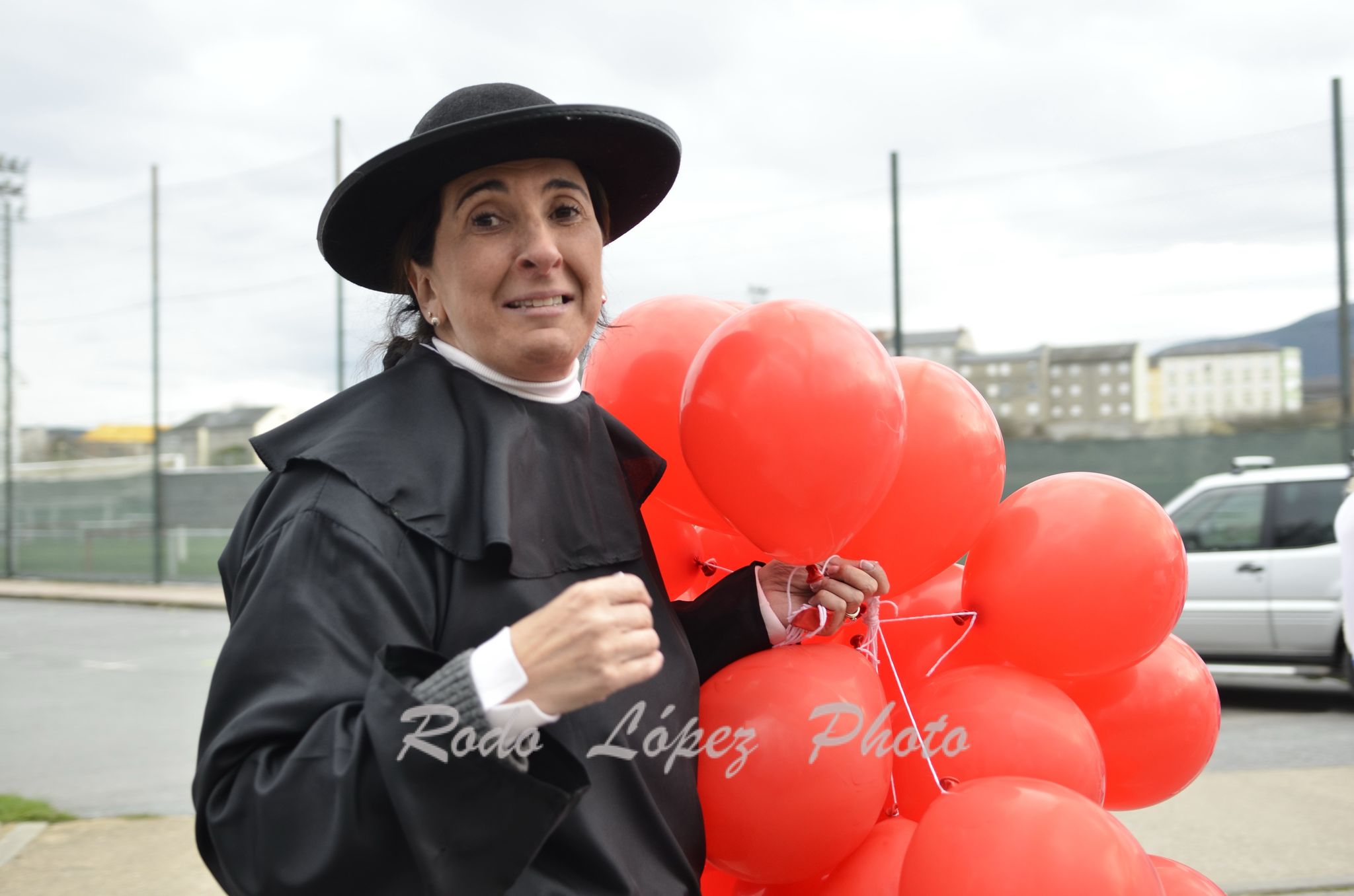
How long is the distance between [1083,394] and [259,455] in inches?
519

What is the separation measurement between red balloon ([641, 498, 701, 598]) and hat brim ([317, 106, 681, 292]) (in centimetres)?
60

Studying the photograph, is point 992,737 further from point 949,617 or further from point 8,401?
point 8,401

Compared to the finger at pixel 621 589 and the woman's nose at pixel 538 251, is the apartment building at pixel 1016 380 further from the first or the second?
the finger at pixel 621 589

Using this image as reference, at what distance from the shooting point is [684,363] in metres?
2.10

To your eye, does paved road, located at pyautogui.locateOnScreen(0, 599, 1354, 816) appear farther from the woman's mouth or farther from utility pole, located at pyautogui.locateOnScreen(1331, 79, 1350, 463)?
the woman's mouth

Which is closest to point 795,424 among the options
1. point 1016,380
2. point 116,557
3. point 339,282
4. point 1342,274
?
point 1342,274

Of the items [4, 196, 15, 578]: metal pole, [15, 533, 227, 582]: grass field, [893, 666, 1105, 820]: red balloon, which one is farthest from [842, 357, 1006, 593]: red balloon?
[4, 196, 15, 578]: metal pole

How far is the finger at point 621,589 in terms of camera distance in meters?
1.21

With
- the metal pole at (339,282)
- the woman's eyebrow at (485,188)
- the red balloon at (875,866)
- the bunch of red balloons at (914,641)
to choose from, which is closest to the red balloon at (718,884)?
the bunch of red balloons at (914,641)

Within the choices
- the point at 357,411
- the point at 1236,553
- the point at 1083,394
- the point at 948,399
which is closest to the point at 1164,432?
the point at 1083,394

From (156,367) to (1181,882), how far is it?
64.7 feet

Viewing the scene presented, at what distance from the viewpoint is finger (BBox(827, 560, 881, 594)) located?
192 centimetres

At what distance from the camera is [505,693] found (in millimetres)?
1184

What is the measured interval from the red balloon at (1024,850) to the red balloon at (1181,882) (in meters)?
0.34
